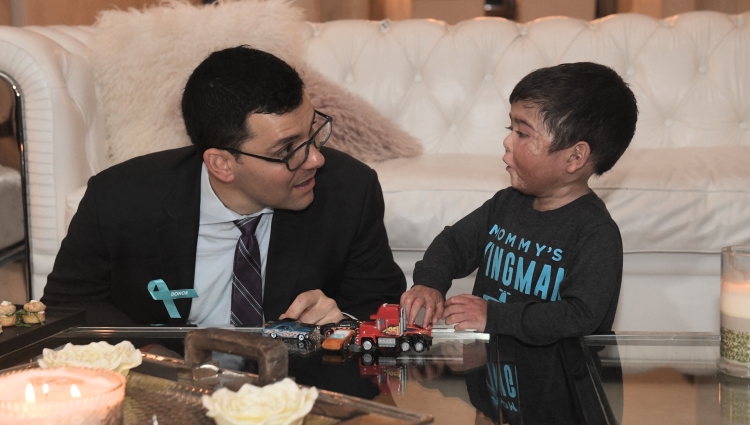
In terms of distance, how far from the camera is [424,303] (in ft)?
4.42

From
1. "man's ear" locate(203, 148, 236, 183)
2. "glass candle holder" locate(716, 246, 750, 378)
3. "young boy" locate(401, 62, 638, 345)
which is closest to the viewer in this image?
"glass candle holder" locate(716, 246, 750, 378)

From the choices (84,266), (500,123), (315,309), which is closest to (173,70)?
(84,266)

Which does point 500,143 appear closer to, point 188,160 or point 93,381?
point 188,160

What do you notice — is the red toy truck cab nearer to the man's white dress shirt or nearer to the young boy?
the young boy

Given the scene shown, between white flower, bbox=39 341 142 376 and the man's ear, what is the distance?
0.72 meters

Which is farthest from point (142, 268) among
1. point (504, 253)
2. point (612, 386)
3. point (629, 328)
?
point (629, 328)

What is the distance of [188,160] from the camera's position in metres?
1.75

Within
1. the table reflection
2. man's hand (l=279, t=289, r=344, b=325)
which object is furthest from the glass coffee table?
man's hand (l=279, t=289, r=344, b=325)

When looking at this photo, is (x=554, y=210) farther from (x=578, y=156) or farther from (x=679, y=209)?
(x=679, y=209)

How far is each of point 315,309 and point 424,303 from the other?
189 millimetres

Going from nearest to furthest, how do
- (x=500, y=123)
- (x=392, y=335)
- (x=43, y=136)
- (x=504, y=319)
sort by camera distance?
(x=392, y=335) < (x=504, y=319) < (x=43, y=136) < (x=500, y=123)

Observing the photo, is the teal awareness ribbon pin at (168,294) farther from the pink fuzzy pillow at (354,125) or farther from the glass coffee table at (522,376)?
the pink fuzzy pillow at (354,125)

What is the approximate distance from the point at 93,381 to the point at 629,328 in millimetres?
1774

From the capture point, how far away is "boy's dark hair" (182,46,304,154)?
1537 mm
